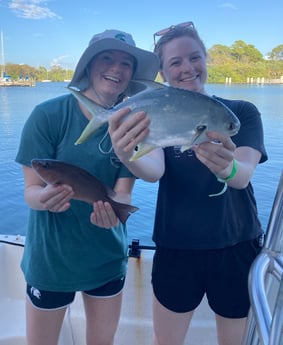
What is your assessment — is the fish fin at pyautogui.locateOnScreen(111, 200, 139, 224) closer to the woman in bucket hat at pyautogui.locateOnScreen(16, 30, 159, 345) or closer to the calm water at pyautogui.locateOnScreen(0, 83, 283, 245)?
the woman in bucket hat at pyautogui.locateOnScreen(16, 30, 159, 345)

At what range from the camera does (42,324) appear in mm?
1490

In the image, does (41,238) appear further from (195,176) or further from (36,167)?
(195,176)

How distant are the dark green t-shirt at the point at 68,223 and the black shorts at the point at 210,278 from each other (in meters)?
0.25

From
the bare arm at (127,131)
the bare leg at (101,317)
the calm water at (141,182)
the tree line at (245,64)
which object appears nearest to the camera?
the bare arm at (127,131)

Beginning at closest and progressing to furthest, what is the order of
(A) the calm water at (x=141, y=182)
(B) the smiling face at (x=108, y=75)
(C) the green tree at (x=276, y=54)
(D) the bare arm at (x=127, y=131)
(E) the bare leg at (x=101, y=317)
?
(D) the bare arm at (x=127, y=131) < (B) the smiling face at (x=108, y=75) < (E) the bare leg at (x=101, y=317) < (C) the green tree at (x=276, y=54) < (A) the calm water at (x=141, y=182)

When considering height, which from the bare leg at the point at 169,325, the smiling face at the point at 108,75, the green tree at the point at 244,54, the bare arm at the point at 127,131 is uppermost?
the green tree at the point at 244,54

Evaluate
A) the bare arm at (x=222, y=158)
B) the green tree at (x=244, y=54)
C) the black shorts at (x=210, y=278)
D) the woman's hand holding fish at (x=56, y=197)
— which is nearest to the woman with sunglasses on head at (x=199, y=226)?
the black shorts at (x=210, y=278)

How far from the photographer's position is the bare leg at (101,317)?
5.18ft

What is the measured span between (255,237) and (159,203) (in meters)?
0.46

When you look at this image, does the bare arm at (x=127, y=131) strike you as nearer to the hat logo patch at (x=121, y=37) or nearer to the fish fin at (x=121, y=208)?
the fish fin at (x=121, y=208)

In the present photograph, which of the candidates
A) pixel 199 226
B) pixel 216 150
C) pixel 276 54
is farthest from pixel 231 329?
pixel 276 54

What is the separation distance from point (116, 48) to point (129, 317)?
170 cm

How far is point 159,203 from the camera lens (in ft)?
5.36

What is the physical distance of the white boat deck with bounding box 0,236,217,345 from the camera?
2221mm
